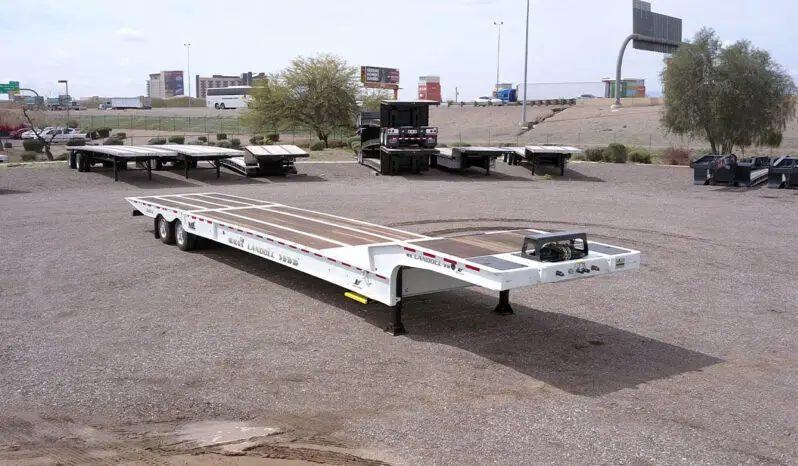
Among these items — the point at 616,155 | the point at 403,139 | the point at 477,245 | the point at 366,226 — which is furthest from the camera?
the point at 616,155

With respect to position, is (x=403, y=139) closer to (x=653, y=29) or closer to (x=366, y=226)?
(x=366, y=226)

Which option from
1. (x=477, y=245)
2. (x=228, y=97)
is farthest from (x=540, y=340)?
(x=228, y=97)

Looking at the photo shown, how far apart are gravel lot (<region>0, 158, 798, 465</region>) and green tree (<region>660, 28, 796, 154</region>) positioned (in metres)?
24.0

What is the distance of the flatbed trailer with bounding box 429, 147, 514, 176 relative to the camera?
102 feet

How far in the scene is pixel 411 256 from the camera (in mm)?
7977

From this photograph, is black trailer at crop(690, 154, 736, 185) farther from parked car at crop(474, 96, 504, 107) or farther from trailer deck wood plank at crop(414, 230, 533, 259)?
parked car at crop(474, 96, 504, 107)

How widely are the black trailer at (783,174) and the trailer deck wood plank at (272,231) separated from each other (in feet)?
70.4

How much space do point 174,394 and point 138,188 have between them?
63.7ft

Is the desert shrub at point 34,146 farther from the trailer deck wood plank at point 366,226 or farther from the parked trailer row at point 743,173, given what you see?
the trailer deck wood plank at point 366,226

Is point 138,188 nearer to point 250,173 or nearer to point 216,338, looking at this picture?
point 250,173

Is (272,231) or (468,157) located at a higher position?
(468,157)

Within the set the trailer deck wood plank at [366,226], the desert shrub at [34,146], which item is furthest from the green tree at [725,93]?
the desert shrub at [34,146]

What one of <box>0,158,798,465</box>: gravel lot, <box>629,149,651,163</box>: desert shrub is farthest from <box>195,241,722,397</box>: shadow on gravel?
<box>629,149,651,163</box>: desert shrub

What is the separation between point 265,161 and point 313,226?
18.1 meters
